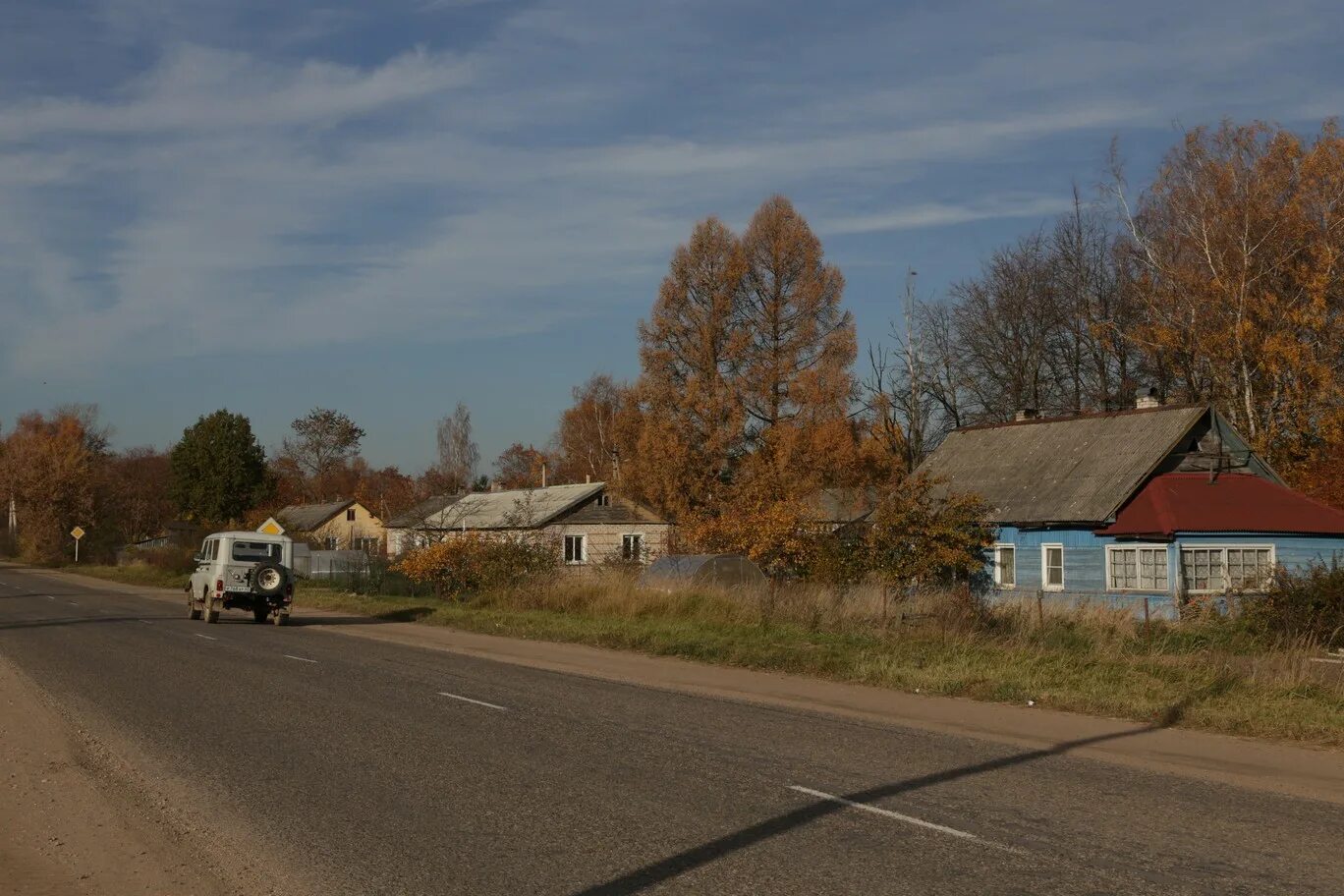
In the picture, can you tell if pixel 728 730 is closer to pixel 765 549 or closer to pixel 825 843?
pixel 825 843

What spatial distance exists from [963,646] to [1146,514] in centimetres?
1567

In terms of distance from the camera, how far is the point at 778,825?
843 cm

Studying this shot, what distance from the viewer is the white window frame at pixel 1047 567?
35094mm

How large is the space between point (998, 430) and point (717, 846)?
3654 cm

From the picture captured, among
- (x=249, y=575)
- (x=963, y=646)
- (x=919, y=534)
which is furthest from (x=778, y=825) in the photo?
(x=919, y=534)

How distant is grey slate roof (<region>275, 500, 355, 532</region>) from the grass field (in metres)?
59.9

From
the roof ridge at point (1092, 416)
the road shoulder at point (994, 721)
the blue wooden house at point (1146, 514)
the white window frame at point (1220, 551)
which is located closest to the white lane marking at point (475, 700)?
the road shoulder at point (994, 721)

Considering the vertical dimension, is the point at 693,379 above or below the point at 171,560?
above

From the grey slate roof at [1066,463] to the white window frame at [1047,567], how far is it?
2.59 ft

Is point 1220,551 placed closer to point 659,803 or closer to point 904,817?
point 904,817

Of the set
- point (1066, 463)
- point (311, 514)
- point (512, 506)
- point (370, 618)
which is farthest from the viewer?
point (311, 514)

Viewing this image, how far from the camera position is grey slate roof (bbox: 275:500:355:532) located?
92562 millimetres

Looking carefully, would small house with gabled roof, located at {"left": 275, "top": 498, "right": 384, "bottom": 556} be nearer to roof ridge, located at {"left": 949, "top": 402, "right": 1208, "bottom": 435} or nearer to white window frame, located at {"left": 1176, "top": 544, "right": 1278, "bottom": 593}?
roof ridge, located at {"left": 949, "top": 402, "right": 1208, "bottom": 435}

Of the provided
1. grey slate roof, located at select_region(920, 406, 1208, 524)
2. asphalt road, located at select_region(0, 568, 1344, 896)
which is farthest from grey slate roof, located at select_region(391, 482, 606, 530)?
asphalt road, located at select_region(0, 568, 1344, 896)
